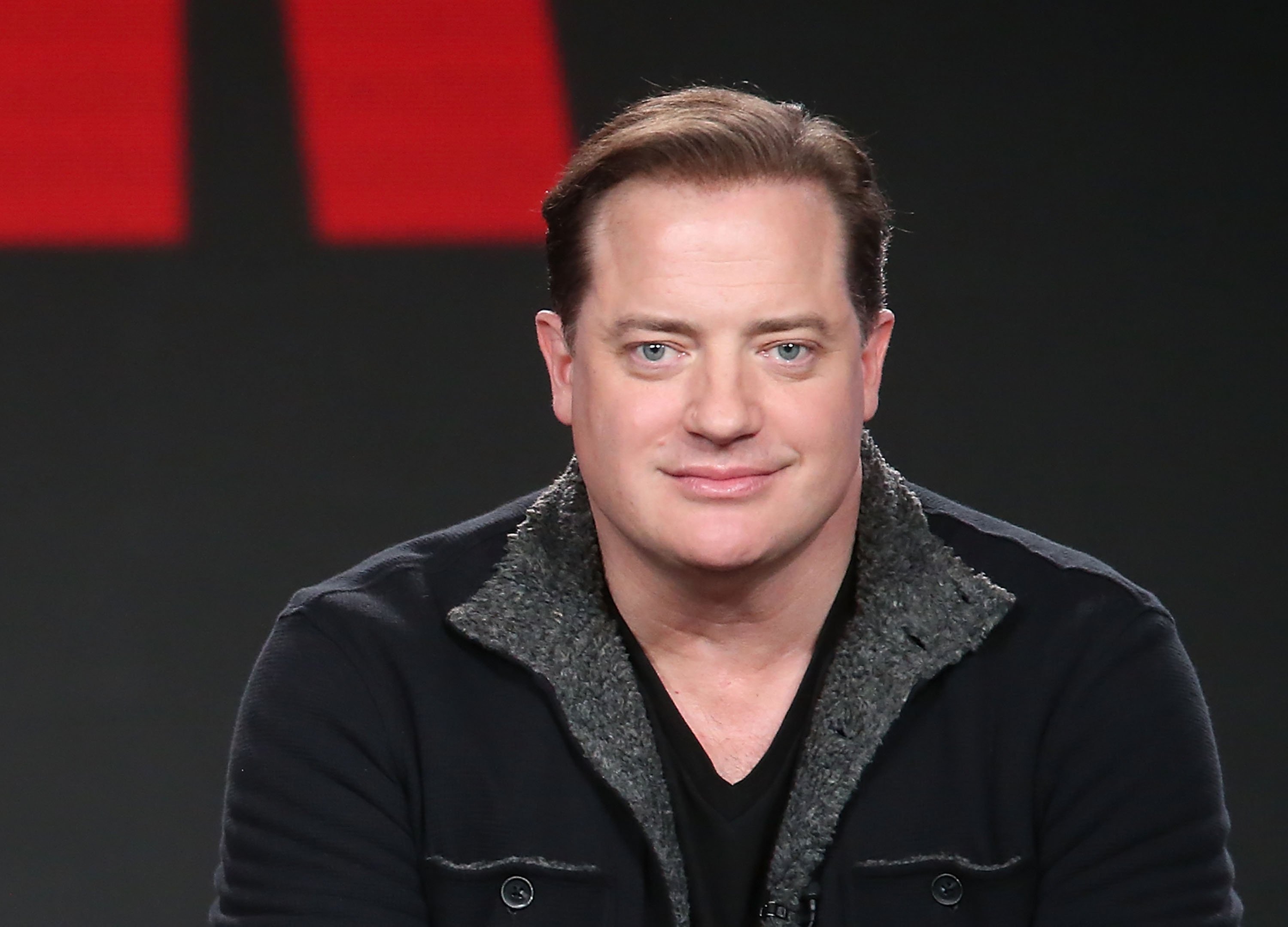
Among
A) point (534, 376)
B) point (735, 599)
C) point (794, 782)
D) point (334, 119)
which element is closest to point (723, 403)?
point (735, 599)

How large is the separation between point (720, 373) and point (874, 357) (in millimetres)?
245

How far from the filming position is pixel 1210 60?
130 inches

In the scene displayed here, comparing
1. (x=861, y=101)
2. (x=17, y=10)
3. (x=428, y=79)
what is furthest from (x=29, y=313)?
(x=861, y=101)

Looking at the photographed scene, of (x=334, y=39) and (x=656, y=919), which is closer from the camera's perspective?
(x=656, y=919)

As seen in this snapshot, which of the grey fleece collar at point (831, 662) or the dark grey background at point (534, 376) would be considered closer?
the grey fleece collar at point (831, 662)

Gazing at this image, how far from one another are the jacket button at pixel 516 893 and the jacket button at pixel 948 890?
39 centimetres

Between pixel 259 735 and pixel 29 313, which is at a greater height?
pixel 29 313

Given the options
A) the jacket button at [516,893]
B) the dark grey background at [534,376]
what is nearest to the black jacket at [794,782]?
the jacket button at [516,893]

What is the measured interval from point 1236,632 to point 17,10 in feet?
7.31

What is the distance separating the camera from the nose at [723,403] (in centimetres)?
181

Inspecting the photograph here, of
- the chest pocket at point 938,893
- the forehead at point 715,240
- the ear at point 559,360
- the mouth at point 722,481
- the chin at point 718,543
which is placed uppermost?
the forehead at point 715,240

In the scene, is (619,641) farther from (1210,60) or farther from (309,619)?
(1210,60)

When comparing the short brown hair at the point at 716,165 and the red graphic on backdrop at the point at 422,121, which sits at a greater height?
the red graphic on backdrop at the point at 422,121

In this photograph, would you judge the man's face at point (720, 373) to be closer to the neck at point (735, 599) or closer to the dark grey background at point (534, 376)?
the neck at point (735, 599)
